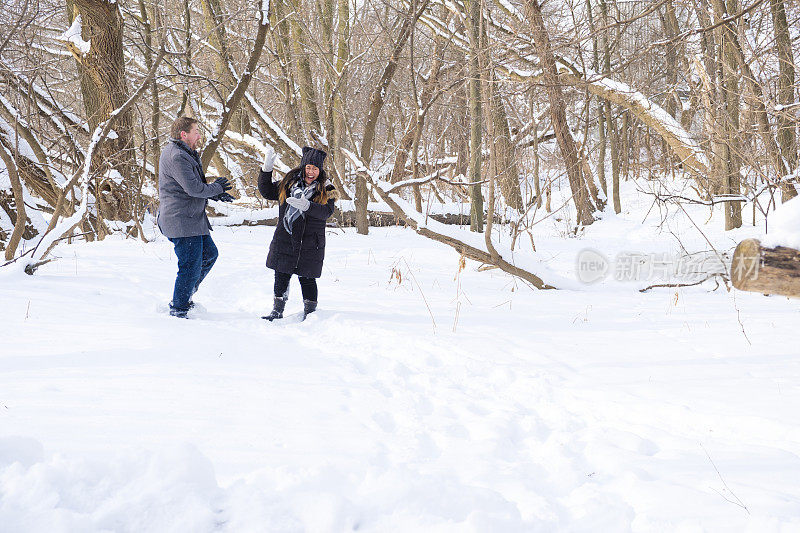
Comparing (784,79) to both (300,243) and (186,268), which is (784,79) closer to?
(300,243)

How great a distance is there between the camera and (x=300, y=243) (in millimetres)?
4348

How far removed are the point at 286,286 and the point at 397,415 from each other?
7.17 feet

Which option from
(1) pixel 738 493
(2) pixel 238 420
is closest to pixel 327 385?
(2) pixel 238 420

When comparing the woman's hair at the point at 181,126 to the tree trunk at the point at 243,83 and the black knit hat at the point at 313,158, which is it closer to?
the black knit hat at the point at 313,158

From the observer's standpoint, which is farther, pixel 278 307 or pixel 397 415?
pixel 278 307

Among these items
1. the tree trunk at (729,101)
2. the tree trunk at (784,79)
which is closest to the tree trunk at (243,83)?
the tree trunk at (729,101)

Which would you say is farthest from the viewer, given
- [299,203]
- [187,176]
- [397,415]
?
[299,203]

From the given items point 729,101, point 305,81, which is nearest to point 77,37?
point 305,81

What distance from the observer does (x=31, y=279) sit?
472cm

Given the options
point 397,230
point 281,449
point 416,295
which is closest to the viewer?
point 281,449

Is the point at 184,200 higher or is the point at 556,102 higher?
the point at 556,102

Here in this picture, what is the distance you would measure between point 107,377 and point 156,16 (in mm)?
8265

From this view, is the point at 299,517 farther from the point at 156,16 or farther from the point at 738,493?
the point at 156,16

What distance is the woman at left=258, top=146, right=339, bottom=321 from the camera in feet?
14.1
